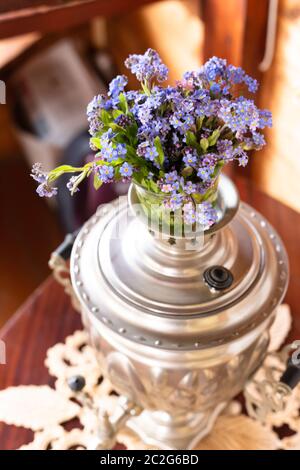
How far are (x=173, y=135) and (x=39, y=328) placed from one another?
22.0 inches

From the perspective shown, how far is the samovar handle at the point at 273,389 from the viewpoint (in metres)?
0.75

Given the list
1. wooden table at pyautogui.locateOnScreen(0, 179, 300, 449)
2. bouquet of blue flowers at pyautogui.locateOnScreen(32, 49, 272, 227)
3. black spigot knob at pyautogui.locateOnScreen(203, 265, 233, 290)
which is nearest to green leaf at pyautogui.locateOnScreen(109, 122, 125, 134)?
bouquet of blue flowers at pyautogui.locateOnScreen(32, 49, 272, 227)

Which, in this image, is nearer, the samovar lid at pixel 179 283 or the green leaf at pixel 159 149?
the green leaf at pixel 159 149

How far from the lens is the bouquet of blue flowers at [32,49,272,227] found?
569 mm

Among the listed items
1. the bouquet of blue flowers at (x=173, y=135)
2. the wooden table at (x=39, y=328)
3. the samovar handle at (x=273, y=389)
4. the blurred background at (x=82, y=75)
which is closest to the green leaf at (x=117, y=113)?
the bouquet of blue flowers at (x=173, y=135)

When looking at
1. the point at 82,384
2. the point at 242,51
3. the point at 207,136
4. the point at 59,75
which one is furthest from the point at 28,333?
the point at 59,75

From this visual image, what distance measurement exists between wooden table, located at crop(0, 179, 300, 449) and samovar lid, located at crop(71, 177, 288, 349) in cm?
28

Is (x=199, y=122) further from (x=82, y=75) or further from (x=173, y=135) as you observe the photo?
(x=82, y=75)

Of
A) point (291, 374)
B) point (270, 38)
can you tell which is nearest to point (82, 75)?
point (270, 38)

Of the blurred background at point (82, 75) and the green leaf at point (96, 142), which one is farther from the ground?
the green leaf at point (96, 142)

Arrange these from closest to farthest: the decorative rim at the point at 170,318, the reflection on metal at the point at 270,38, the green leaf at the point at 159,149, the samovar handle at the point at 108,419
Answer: the green leaf at the point at 159,149, the decorative rim at the point at 170,318, the samovar handle at the point at 108,419, the reflection on metal at the point at 270,38

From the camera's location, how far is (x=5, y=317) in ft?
5.36

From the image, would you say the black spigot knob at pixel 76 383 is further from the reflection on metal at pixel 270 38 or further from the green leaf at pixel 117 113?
the reflection on metal at pixel 270 38

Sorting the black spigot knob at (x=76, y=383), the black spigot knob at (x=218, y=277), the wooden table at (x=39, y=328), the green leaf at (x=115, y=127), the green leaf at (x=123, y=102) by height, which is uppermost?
the green leaf at (x=123, y=102)
